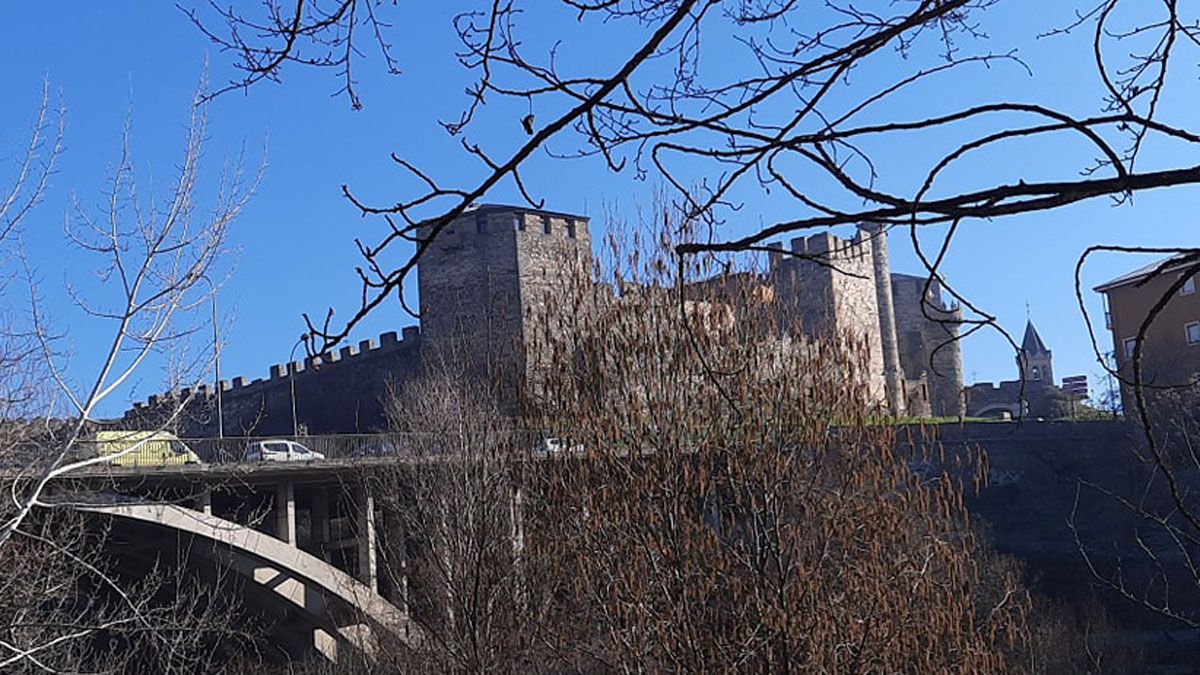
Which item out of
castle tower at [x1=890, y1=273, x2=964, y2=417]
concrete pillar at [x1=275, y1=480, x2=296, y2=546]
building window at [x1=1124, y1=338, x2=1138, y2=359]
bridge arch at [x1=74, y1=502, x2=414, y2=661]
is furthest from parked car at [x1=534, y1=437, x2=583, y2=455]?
castle tower at [x1=890, y1=273, x2=964, y2=417]

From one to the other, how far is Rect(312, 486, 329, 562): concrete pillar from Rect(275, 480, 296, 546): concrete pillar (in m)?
1.39

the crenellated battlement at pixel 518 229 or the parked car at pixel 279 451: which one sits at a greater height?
the crenellated battlement at pixel 518 229

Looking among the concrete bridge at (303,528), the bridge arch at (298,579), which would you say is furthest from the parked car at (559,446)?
the bridge arch at (298,579)

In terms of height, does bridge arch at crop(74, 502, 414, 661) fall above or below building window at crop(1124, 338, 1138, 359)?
below

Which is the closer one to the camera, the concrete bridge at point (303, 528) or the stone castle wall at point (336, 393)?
the concrete bridge at point (303, 528)

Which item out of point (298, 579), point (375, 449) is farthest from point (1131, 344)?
point (298, 579)

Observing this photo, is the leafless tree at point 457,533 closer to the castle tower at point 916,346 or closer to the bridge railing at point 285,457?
the bridge railing at point 285,457

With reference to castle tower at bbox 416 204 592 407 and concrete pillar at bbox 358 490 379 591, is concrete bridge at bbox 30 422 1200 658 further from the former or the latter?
castle tower at bbox 416 204 592 407

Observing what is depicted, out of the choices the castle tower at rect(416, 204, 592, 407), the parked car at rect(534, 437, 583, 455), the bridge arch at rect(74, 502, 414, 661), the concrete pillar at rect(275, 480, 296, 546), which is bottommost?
the bridge arch at rect(74, 502, 414, 661)

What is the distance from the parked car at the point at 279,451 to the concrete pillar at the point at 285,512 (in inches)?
16.2

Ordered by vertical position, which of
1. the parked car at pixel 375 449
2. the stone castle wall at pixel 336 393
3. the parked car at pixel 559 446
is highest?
the stone castle wall at pixel 336 393

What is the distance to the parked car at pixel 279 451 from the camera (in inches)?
667

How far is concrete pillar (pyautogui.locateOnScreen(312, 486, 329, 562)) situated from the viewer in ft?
59.3

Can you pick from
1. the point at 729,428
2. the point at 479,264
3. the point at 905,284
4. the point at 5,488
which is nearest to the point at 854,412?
the point at 729,428
